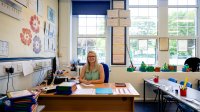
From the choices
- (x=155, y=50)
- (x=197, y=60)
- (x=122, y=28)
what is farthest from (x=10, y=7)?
(x=197, y=60)

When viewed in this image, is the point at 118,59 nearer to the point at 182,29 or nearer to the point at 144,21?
the point at 144,21

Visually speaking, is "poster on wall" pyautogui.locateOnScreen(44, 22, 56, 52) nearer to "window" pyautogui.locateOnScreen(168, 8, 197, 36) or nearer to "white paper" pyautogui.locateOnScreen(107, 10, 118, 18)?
"white paper" pyautogui.locateOnScreen(107, 10, 118, 18)

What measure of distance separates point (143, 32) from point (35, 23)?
3.11 meters

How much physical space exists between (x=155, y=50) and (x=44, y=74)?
10.3ft

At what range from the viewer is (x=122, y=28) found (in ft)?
15.7

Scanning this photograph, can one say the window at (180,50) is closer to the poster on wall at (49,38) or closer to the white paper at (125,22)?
the white paper at (125,22)

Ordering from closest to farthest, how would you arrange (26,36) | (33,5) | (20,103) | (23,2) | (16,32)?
(20,103) < (16,32) < (23,2) < (26,36) < (33,5)

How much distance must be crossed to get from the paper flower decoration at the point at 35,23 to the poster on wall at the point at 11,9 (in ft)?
1.31

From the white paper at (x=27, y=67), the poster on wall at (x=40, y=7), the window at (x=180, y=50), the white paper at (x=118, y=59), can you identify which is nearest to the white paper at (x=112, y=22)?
the white paper at (x=118, y=59)

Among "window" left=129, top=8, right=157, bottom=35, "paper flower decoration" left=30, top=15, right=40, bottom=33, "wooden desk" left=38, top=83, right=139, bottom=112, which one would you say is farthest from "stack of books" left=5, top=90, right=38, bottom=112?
"window" left=129, top=8, right=157, bottom=35

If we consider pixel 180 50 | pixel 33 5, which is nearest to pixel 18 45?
pixel 33 5

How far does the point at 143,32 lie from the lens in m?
5.10

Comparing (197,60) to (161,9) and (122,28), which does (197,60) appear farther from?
(122,28)

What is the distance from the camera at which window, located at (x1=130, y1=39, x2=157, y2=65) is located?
5.09m
